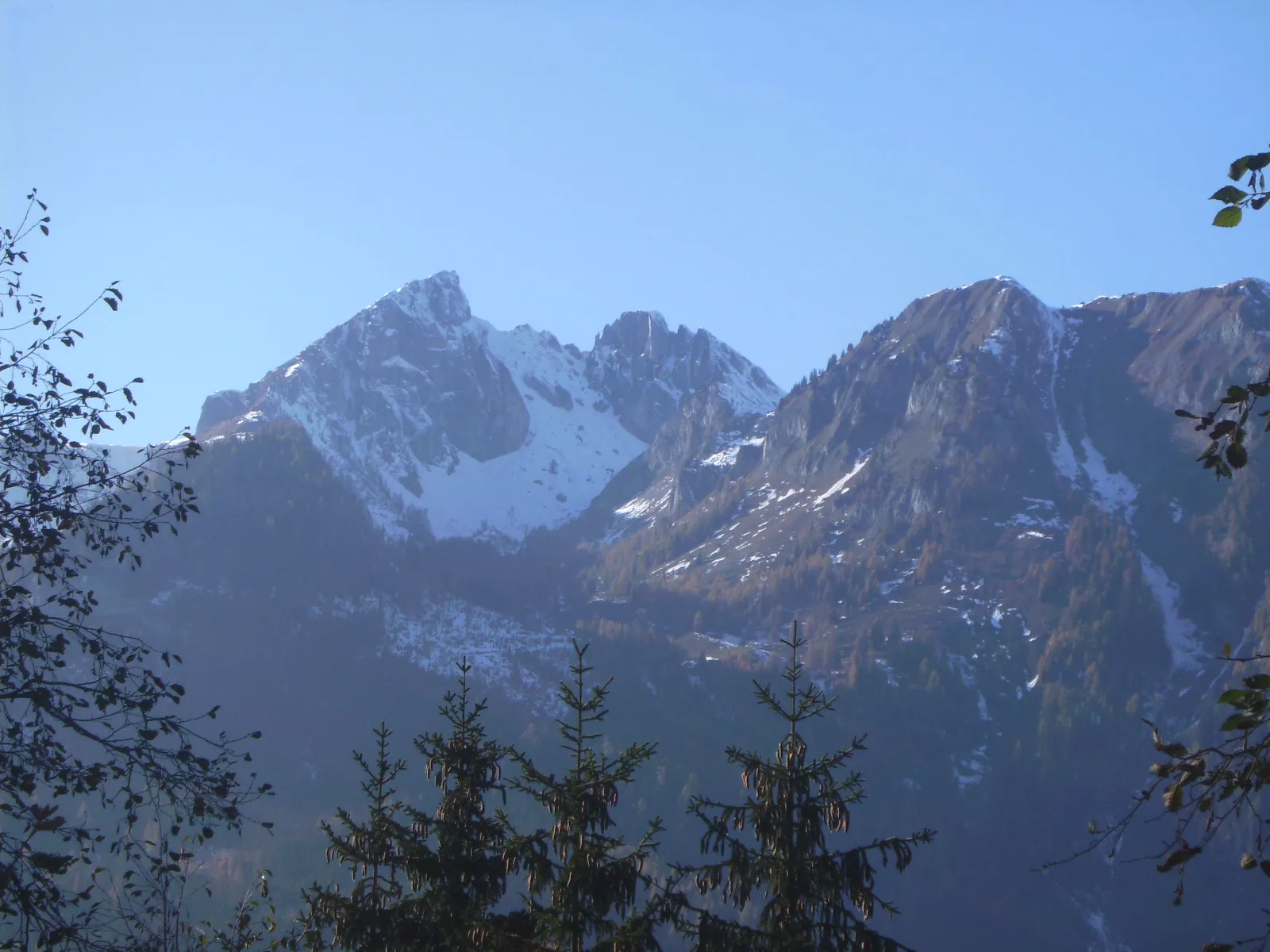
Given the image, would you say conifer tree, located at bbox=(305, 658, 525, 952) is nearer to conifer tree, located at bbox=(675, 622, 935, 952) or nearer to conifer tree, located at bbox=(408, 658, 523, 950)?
conifer tree, located at bbox=(408, 658, 523, 950)

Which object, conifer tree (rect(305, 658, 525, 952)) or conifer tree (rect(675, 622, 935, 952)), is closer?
conifer tree (rect(675, 622, 935, 952))

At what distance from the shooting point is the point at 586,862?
16.6m

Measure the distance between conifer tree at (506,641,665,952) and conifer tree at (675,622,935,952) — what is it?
2.60ft

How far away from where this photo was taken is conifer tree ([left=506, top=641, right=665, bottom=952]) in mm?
16156

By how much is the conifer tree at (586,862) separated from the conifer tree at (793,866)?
2.60ft

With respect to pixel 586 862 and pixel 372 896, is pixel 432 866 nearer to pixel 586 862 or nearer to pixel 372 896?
pixel 372 896

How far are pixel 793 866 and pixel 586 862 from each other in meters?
2.66

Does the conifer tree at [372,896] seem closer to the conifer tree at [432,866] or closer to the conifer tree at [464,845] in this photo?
the conifer tree at [432,866]

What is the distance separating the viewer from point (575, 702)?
58.0 ft

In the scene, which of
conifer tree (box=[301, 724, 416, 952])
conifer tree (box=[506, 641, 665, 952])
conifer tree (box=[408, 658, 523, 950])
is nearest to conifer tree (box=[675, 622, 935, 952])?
conifer tree (box=[506, 641, 665, 952])

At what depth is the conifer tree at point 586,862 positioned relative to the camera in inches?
636

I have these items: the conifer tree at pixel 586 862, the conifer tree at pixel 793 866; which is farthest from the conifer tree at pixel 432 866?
the conifer tree at pixel 793 866

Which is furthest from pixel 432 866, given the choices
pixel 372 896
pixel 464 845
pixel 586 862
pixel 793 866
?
pixel 793 866

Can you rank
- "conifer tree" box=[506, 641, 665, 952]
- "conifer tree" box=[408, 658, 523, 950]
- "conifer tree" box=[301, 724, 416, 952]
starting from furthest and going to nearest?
"conifer tree" box=[301, 724, 416, 952], "conifer tree" box=[408, 658, 523, 950], "conifer tree" box=[506, 641, 665, 952]
